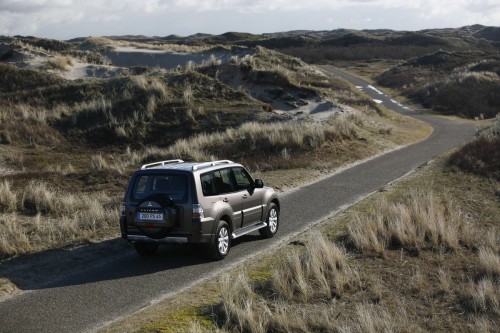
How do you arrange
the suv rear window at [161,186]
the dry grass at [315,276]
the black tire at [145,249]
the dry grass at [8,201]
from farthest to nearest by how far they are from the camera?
the dry grass at [8,201] → the black tire at [145,249] → the suv rear window at [161,186] → the dry grass at [315,276]

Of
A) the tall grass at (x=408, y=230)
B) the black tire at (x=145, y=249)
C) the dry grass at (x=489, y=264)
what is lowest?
the black tire at (x=145, y=249)

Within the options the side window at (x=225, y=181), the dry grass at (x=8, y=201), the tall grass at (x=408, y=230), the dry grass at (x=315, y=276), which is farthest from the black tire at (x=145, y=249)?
the dry grass at (x=8, y=201)

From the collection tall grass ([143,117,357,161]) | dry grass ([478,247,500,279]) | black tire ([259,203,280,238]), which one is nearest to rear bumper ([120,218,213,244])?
→ black tire ([259,203,280,238])

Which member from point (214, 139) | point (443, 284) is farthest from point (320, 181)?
point (443, 284)

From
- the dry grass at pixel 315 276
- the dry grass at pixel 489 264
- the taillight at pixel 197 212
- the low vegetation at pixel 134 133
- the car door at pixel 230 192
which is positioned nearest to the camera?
the dry grass at pixel 315 276

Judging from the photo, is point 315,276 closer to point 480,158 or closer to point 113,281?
point 113,281

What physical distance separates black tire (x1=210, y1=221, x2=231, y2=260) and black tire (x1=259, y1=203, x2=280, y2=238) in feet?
6.18

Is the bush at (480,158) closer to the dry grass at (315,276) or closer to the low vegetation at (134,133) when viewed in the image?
the low vegetation at (134,133)

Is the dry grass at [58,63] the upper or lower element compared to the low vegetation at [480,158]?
upper

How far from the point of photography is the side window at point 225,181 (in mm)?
12531

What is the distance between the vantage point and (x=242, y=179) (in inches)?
534

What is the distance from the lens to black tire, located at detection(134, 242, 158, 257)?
12.7 metres

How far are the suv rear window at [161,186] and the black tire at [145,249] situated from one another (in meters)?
1.16

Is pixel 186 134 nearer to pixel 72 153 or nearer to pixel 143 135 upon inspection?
pixel 143 135
